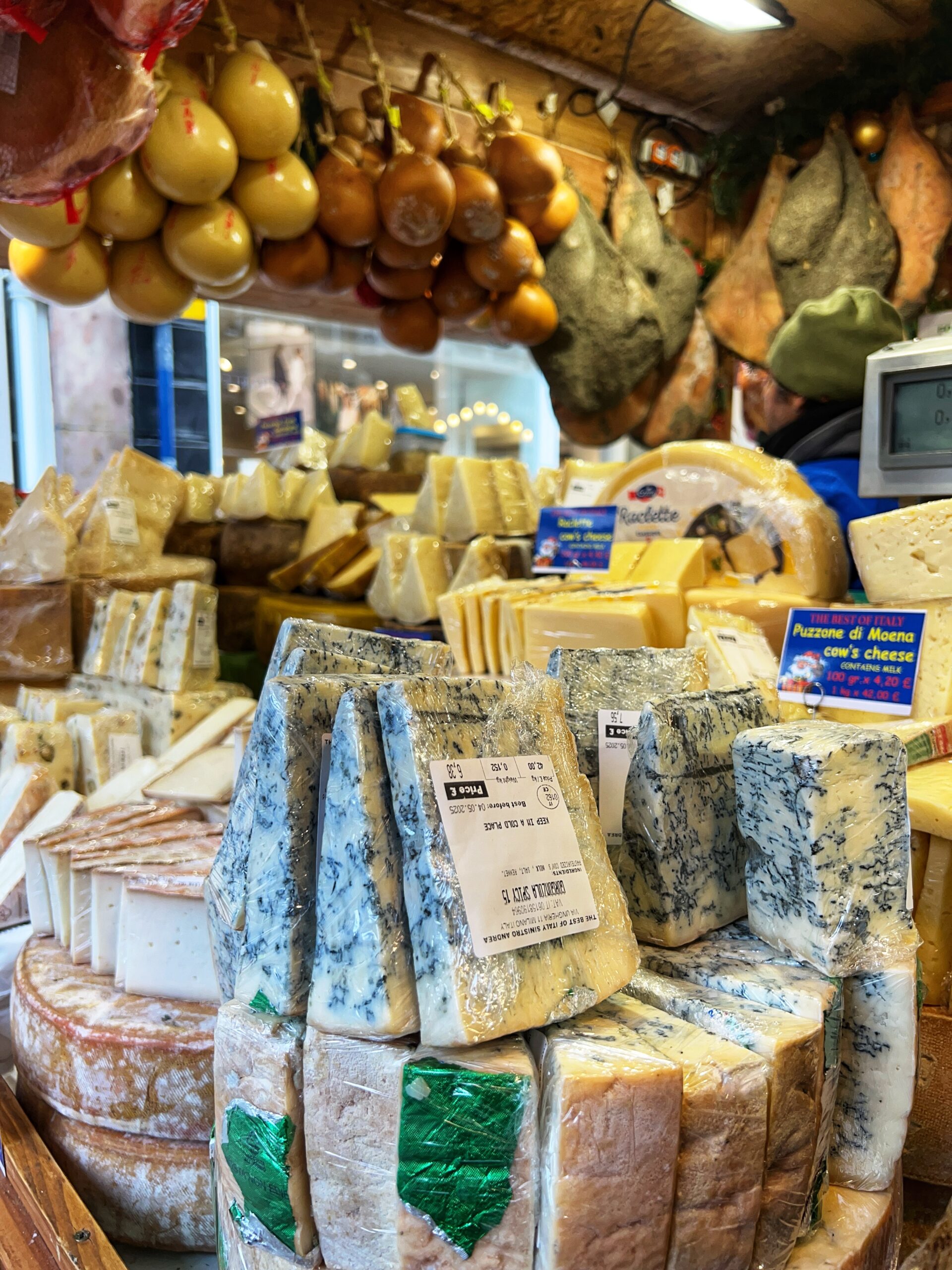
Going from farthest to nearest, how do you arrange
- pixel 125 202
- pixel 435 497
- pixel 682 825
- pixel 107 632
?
pixel 435 497
pixel 107 632
pixel 125 202
pixel 682 825

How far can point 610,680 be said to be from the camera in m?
1.16

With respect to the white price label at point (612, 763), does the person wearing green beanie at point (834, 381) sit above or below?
above

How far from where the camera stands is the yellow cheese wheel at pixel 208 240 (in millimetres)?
2428

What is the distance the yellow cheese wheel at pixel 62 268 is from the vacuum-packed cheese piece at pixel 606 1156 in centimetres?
236

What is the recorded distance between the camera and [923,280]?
2.84 meters

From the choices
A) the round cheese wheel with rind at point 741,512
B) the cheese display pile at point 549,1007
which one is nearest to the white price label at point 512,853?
the cheese display pile at point 549,1007

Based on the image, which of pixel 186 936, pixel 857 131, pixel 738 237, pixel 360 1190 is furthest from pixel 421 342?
pixel 360 1190

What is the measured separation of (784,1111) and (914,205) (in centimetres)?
285

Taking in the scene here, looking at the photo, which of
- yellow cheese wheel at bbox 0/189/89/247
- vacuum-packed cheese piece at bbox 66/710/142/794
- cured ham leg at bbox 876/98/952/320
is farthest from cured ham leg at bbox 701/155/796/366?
vacuum-packed cheese piece at bbox 66/710/142/794

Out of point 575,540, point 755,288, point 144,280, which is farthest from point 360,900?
point 755,288

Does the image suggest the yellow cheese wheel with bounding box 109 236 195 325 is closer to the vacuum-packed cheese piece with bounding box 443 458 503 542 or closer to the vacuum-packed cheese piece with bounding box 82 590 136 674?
the vacuum-packed cheese piece with bounding box 82 590 136 674

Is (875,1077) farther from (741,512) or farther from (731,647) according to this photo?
(741,512)

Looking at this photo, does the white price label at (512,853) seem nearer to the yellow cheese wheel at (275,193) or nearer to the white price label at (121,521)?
the yellow cheese wheel at (275,193)

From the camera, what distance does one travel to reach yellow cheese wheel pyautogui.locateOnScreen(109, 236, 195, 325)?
253 cm
